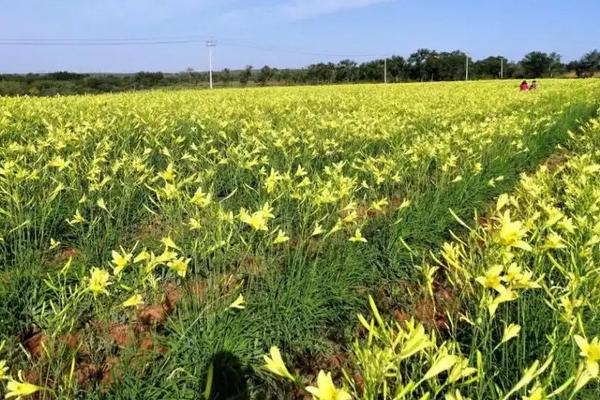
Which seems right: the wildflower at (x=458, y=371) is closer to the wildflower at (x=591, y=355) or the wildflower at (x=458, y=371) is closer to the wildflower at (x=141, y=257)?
the wildflower at (x=591, y=355)

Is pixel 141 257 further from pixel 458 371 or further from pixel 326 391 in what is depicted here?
pixel 458 371

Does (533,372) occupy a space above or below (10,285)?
above

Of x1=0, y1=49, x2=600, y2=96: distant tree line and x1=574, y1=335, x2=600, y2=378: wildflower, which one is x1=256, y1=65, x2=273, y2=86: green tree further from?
x1=574, y1=335, x2=600, y2=378: wildflower

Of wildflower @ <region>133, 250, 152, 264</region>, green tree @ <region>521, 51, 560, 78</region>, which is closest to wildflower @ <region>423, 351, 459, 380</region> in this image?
wildflower @ <region>133, 250, 152, 264</region>

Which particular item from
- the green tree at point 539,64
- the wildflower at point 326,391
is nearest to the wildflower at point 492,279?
the wildflower at point 326,391

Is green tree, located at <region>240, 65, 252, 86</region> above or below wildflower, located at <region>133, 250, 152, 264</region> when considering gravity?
above

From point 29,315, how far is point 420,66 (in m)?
82.5

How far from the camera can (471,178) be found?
532 centimetres

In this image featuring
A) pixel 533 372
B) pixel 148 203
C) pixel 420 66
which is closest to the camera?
pixel 533 372

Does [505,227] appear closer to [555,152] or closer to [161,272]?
[161,272]

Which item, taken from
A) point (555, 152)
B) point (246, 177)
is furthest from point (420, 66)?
point (246, 177)

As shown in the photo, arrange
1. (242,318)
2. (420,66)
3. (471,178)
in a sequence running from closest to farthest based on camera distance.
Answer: (242,318) → (471,178) → (420,66)

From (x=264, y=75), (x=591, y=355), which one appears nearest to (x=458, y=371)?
(x=591, y=355)

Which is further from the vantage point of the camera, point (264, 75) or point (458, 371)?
point (264, 75)
